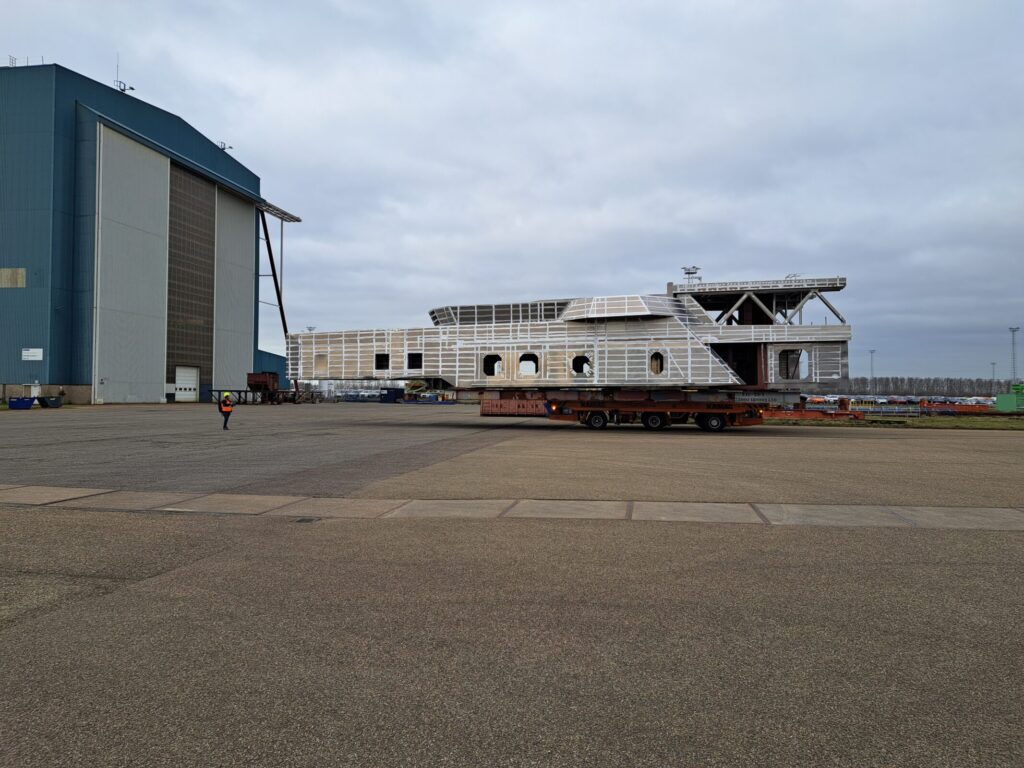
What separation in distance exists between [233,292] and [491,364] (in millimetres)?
48225

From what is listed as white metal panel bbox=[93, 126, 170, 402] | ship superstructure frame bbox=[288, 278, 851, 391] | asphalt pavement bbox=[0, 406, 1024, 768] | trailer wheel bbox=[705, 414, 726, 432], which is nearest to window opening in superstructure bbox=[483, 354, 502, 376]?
ship superstructure frame bbox=[288, 278, 851, 391]

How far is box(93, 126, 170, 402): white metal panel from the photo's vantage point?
48.4 meters

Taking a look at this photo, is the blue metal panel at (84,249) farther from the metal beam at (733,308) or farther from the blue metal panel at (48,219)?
the metal beam at (733,308)

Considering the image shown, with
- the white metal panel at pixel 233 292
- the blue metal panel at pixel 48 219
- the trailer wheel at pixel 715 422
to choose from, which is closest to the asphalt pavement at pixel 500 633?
the trailer wheel at pixel 715 422

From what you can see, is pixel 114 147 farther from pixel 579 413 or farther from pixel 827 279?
pixel 827 279

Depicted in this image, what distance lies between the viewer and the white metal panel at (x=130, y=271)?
48.4 m

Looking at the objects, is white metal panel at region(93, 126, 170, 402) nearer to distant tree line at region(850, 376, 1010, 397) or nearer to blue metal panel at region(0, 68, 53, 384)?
blue metal panel at region(0, 68, 53, 384)

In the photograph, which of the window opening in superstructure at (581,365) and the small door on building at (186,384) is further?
the small door on building at (186,384)

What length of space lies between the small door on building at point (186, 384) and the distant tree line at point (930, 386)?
88.1m

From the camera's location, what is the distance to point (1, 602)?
4461 mm

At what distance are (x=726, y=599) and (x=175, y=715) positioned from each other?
357cm

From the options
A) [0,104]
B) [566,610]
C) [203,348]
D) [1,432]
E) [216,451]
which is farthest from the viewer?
[203,348]

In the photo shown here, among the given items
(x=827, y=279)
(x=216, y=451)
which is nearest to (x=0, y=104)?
(x=216, y=451)

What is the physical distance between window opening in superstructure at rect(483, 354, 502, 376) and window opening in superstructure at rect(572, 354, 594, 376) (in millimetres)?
3015
